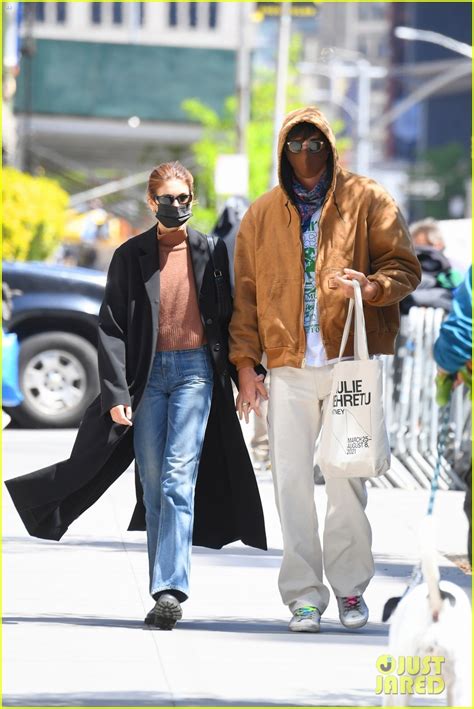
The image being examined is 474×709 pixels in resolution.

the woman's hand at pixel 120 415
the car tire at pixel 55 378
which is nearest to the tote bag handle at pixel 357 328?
the woman's hand at pixel 120 415

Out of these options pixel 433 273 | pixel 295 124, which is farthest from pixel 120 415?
pixel 433 273

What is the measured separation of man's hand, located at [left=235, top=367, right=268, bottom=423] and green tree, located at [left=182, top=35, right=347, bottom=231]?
42186 mm

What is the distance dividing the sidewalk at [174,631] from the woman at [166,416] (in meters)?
0.35

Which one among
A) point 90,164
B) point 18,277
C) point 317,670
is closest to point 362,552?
point 317,670

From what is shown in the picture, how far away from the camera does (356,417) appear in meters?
7.00

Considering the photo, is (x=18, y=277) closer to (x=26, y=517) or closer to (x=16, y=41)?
(x=26, y=517)

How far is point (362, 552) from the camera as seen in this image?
726 cm

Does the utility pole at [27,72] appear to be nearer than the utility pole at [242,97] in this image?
No

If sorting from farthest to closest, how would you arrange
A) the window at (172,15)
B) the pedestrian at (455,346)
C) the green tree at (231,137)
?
the window at (172,15) < the green tree at (231,137) < the pedestrian at (455,346)

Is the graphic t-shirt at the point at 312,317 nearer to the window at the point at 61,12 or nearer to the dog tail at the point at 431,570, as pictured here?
the dog tail at the point at 431,570

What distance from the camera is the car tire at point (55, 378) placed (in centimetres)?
1571

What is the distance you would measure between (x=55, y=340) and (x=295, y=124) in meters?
8.80

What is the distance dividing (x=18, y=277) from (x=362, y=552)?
9.00 metres

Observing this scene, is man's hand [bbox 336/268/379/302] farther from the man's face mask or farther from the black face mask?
the black face mask
